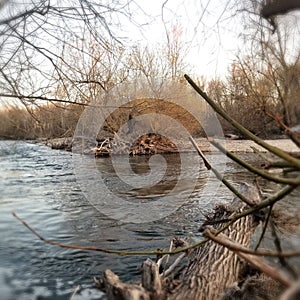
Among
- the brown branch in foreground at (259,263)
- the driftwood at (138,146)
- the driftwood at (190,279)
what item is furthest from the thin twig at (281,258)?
the driftwood at (138,146)

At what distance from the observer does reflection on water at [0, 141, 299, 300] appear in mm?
3018

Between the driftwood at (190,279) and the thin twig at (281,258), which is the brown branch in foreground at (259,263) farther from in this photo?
the driftwood at (190,279)

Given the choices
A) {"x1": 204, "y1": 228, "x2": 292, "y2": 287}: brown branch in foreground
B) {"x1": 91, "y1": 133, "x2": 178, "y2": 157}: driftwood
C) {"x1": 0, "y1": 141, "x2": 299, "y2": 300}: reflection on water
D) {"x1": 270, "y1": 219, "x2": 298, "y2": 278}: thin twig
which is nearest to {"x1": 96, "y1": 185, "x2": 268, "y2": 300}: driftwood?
{"x1": 0, "y1": 141, "x2": 299, "y2": 300}: reflection on water

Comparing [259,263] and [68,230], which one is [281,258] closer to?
[259,263]

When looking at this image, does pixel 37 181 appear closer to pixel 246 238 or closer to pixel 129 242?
pixel 129 242

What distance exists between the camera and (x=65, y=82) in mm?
4137

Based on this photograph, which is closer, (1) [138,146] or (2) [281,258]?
(2) [281,258]

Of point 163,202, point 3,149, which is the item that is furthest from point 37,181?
point 3,149

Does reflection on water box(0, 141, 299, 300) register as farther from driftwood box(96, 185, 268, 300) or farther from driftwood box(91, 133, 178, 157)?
driftwood box(91, 133, 178, 157)

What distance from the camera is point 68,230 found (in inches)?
174

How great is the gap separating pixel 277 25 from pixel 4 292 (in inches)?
107

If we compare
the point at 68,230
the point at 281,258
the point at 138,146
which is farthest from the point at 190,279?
the point at 138,146

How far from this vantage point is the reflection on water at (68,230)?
9.90 ft

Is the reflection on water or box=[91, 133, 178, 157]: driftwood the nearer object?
the reflection on water
